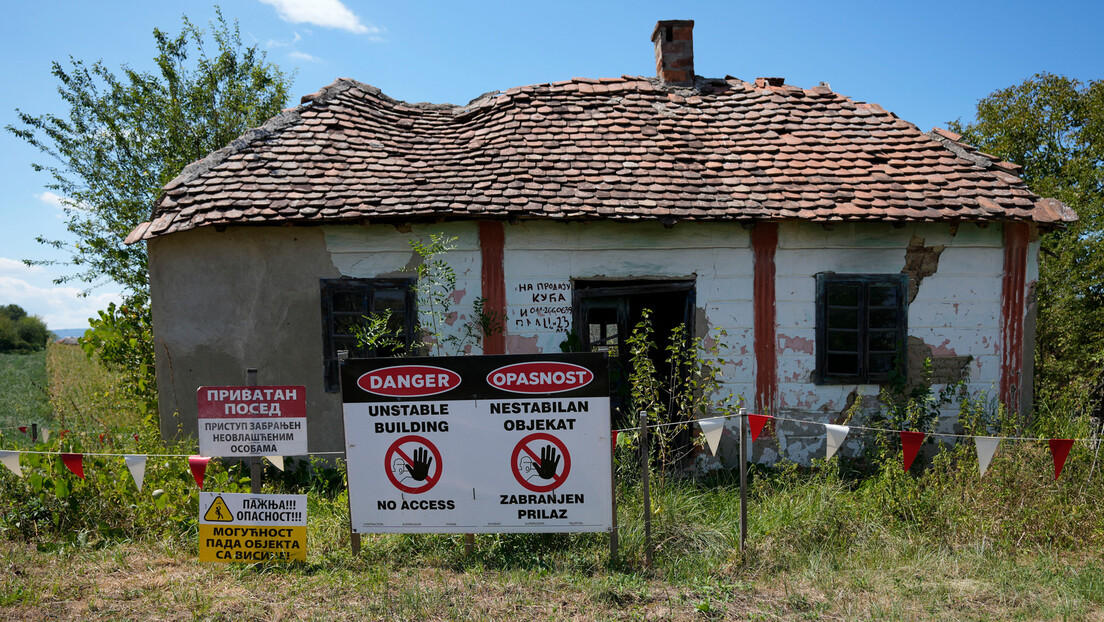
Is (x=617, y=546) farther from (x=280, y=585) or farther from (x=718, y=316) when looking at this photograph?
(x=718, y=316)

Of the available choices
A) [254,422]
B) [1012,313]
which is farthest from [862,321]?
[254,422]

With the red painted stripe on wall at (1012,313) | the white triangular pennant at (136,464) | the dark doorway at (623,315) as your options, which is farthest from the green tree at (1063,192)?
the white triangular pennant at (136,464)

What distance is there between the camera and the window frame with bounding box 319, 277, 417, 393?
22.7 ft

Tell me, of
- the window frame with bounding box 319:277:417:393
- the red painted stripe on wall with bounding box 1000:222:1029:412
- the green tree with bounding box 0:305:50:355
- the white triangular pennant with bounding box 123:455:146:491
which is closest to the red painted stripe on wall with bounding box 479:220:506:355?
the window frame with bounding box 319:277:417:393

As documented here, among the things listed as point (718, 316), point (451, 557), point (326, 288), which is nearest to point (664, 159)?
point (718, 316)

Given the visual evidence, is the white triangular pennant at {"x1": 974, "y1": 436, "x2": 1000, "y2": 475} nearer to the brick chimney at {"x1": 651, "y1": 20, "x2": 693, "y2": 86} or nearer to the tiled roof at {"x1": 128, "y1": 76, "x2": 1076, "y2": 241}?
the tiled roof at {"x1": 128, "y1": 76, "x2": 1076, "y2": 241}

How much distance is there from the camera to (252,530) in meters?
4.37

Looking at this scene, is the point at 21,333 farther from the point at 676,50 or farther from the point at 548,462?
the point at 548,462

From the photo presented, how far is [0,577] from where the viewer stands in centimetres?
414

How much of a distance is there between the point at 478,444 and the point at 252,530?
1724 millimetres

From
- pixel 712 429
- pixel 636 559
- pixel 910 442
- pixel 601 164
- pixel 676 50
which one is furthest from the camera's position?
pixel 676 50

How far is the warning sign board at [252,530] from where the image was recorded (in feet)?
14.3

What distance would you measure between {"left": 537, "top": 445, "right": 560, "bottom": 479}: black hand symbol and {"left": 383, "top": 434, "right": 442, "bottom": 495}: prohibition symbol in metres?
0.73

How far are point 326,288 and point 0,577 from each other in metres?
3.66
